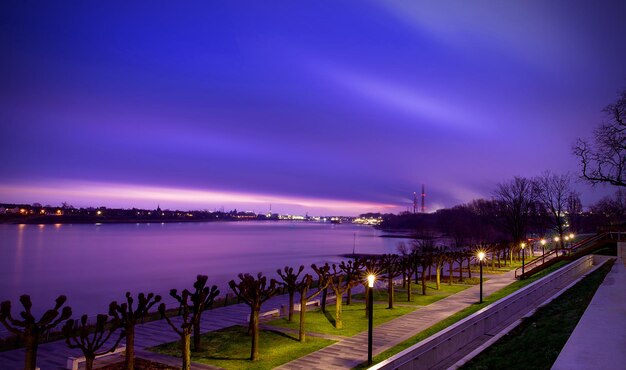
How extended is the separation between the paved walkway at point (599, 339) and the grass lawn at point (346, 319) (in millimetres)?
9960

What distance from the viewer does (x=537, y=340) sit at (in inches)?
458

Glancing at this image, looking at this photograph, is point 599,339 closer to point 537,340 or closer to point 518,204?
point 537,340

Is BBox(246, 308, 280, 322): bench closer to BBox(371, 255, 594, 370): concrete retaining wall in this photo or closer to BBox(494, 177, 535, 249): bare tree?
BBox(371, 255, 594, 370): concrete retaining wall

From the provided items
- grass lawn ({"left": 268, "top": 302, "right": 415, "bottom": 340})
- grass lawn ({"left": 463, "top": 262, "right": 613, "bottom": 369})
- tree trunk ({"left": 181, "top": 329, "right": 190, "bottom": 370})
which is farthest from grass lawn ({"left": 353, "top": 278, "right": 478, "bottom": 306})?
tree trunk ({"left": 181, "top": 329, "right": 190, "bottom": 370})

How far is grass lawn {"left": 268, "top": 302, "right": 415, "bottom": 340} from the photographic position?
2078 centimetres

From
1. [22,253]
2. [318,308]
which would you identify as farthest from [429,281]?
[22,253]

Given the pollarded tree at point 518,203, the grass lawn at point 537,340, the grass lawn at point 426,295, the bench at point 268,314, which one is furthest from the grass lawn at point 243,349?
the pollarded tree at point 518,203

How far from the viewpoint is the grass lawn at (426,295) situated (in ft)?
94.2

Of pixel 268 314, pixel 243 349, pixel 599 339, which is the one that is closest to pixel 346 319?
pixel 268 314

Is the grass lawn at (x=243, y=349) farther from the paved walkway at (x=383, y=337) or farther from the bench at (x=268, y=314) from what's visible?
the bench at (x=268, y=314)

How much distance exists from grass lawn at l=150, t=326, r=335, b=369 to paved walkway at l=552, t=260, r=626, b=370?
9496 millimetres

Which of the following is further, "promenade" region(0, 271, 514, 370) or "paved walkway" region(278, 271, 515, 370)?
"promenade" region(0, 271, 514, 370)

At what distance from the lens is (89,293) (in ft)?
159

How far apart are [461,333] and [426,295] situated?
18.0 metres
